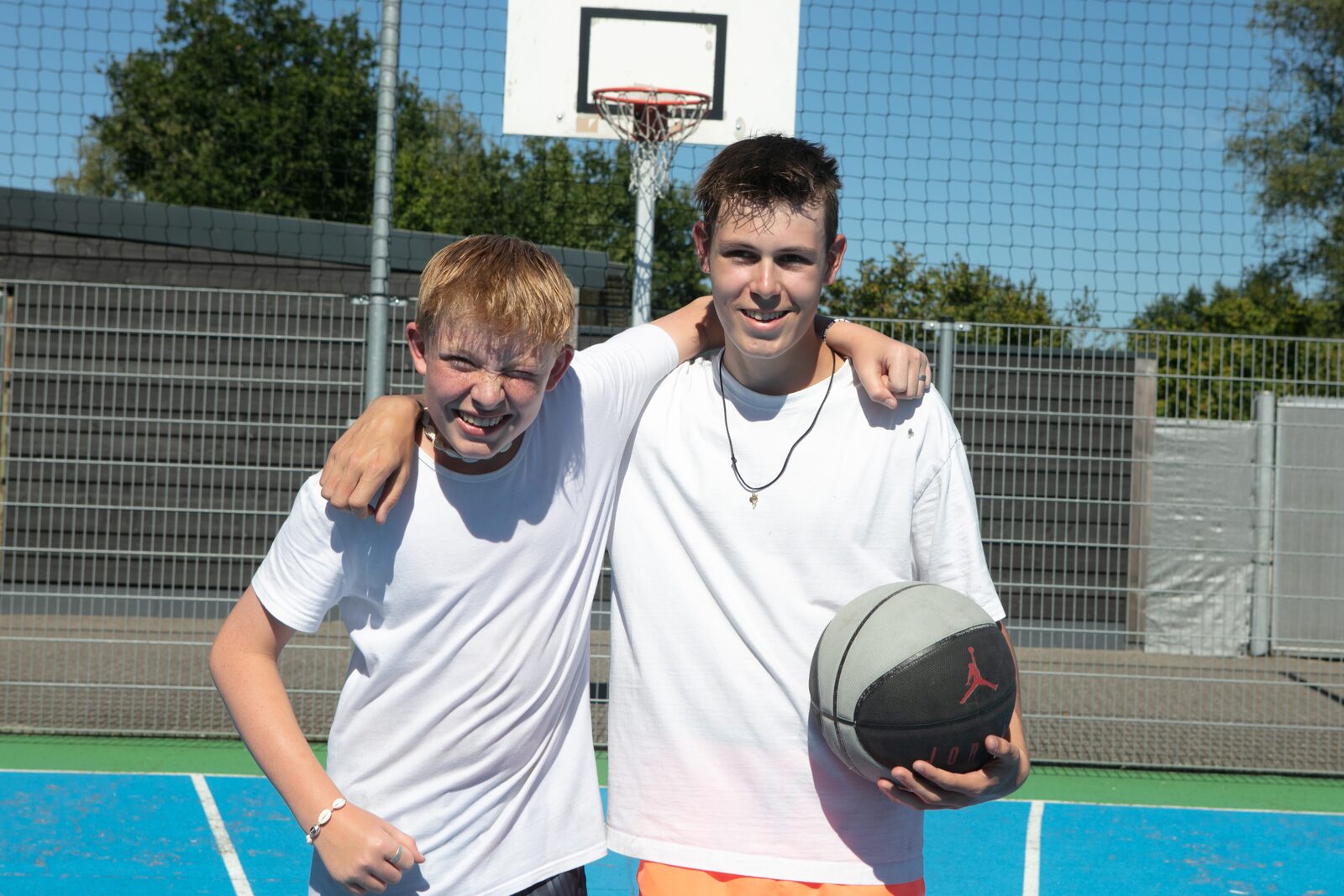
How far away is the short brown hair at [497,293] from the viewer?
1.94 metres

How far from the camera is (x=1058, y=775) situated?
636 centimetres

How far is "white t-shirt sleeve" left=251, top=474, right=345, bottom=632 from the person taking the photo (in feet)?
6.37

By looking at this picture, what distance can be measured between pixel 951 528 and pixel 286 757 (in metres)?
1.17

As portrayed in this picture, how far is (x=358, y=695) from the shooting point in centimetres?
205

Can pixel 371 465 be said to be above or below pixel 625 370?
below

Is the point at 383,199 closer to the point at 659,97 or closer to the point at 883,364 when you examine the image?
the point at 659,97

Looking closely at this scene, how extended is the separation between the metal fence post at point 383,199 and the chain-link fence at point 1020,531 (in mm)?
162

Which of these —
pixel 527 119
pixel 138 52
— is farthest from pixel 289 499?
pixel 138 52

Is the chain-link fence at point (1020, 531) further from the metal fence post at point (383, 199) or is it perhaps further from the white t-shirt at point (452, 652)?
the white t-shirt at point (452, 652)

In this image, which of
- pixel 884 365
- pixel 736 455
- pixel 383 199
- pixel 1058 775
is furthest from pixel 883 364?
pixel 1058 775

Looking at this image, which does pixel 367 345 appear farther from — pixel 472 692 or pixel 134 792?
pixel 472 692

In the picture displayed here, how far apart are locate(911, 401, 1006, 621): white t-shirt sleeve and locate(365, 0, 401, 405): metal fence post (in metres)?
3.68

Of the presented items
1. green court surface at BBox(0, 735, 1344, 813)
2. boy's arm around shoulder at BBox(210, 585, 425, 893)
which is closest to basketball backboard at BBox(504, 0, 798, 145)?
green court surface at BBox(0, 735, 1344, 813)

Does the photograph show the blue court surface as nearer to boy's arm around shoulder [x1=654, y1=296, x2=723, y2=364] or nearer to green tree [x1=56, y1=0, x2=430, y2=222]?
boy's arm around shoulder [x1=654, y1=296, x2=723, y2=364]
